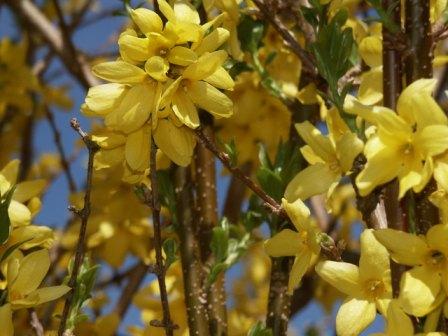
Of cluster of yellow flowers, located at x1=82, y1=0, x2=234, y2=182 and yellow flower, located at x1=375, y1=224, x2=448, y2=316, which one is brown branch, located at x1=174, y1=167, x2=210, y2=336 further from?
yellow flower, located at x1=375, y1=224, x2=448, y2=316

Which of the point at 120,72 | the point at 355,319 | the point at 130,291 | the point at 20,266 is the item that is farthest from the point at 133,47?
the point at 130,291

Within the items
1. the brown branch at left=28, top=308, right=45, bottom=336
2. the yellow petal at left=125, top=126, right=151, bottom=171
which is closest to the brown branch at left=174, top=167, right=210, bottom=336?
the brown branch at left=28, top=308, right=45, bottom=336

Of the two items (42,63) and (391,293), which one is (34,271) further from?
(42,63)

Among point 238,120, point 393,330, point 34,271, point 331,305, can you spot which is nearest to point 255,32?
point 238,120

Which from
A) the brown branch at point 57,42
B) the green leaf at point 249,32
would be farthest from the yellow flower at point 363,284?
the brown branch at point 57,42

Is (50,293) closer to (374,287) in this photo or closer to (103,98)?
(103,98)

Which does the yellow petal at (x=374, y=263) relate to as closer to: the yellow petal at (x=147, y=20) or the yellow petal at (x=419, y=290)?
the yellow petal at (x=419, y=290)
